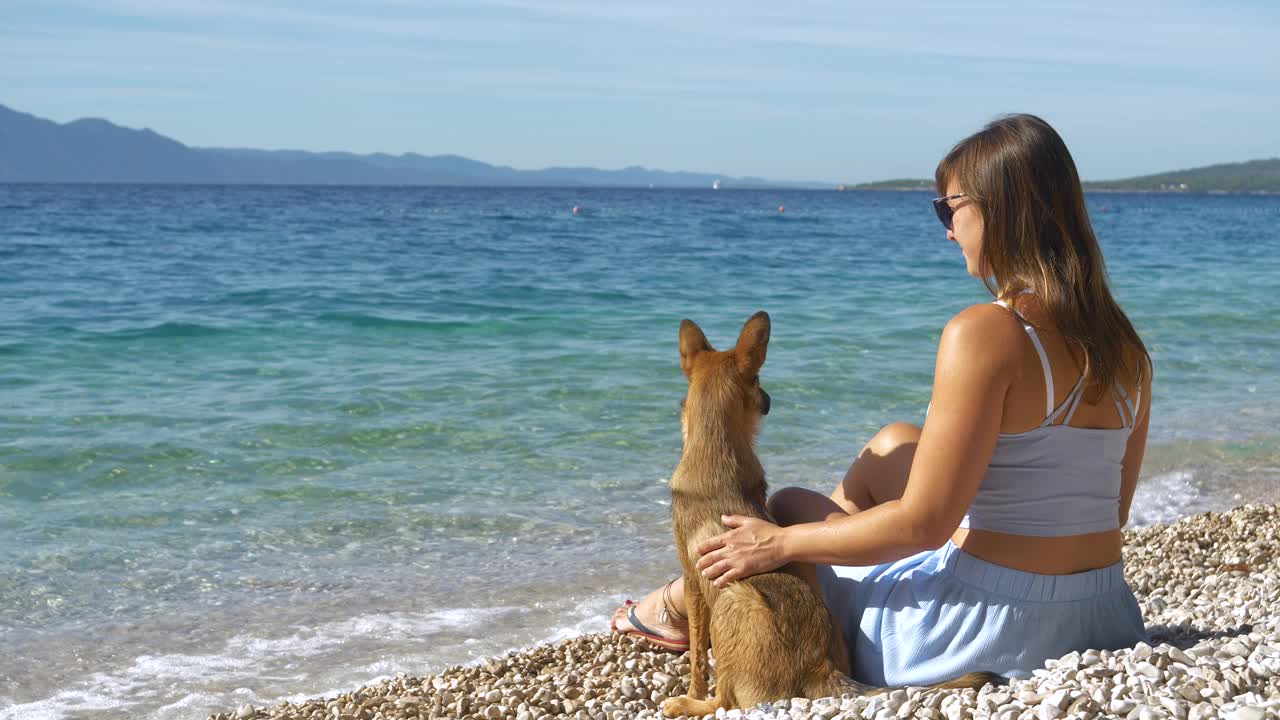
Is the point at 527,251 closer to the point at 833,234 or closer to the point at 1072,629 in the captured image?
the point at 833,234

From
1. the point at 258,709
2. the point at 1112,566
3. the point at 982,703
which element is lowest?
the point at 258,709

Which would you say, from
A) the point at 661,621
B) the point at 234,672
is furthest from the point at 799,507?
the point at 234,672

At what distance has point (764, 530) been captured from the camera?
11.2 feet

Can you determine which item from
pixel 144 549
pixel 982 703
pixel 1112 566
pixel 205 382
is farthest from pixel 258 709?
pixel 205 382

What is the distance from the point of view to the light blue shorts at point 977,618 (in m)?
3.29

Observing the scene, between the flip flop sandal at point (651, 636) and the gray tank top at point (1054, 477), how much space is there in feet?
6.42

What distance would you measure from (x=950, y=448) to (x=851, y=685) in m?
0.88

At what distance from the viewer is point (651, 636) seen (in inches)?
199

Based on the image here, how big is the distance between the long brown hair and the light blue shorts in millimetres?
603

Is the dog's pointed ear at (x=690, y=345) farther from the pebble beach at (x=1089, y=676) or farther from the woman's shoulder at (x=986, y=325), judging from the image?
the pebble beach at (x=1089, y=676)

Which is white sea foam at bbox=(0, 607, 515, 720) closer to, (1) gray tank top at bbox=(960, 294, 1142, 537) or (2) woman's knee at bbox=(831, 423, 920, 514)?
(2) woman's knee at bbox=(831, 423, 920, 514)

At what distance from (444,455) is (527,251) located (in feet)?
74.8

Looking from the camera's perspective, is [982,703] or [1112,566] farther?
[1112,566]

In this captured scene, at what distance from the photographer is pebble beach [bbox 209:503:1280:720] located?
9.96 feet
